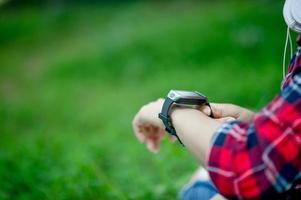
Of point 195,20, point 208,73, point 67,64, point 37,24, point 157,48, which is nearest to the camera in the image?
point 208,73

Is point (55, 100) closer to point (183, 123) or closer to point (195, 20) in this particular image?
point (195, 20)

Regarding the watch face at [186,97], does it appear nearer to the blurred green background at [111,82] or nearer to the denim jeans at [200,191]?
the denim jeans at [200,191]

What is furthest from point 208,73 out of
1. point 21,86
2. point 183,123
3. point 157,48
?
point 183,123

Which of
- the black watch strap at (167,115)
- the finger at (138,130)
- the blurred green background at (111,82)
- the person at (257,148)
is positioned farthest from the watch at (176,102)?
the blurred green background at (111,82)

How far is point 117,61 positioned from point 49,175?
177 inches

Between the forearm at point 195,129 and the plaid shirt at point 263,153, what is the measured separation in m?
0.04

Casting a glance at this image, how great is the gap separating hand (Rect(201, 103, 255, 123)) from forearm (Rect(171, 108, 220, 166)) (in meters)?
0.13

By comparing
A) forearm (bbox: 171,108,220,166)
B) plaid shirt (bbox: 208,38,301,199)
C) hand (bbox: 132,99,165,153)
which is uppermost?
hand (bbox: 132,99,165,153)

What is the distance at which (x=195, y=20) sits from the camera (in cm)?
873

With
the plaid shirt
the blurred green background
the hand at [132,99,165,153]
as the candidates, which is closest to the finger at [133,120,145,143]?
the hand at [132,99,165,153]

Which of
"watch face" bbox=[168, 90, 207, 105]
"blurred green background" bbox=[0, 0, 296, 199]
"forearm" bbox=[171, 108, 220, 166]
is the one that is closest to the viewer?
"forearm" bbox=[171, 108, 220, 166]

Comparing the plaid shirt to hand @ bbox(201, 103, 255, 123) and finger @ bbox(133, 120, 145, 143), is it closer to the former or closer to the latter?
hand @ bbox(201, 103, 255, 123)

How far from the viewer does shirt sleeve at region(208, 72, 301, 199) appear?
1.27 metres

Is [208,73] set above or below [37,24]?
below
